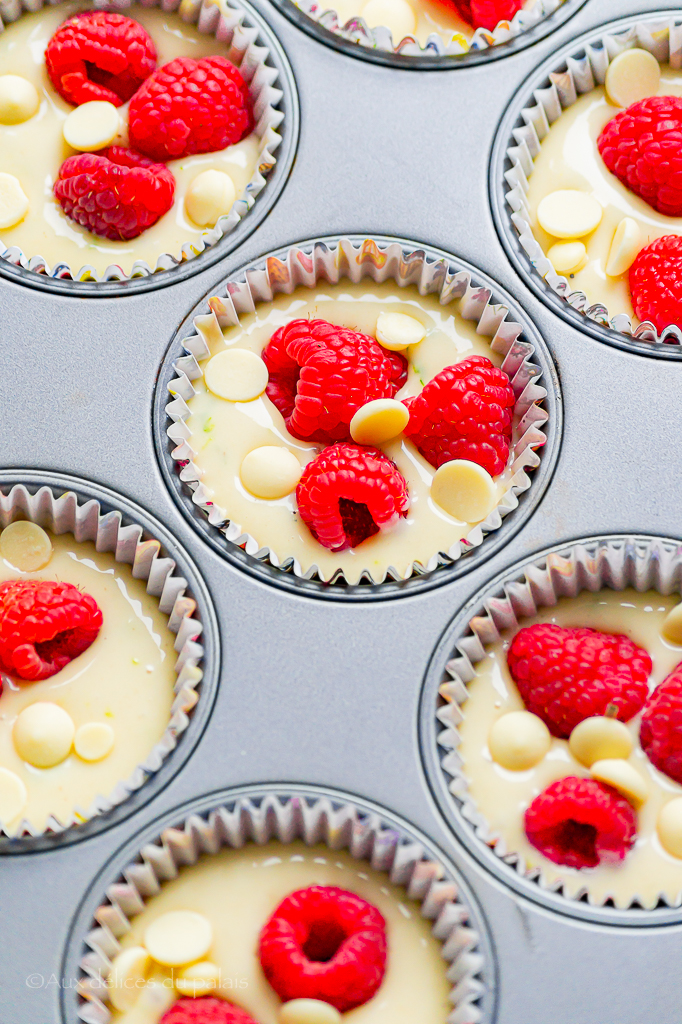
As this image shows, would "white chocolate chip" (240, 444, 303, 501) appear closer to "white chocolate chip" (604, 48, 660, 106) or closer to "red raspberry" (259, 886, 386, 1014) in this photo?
"red raspberry" (259, 886, 386, 1014)

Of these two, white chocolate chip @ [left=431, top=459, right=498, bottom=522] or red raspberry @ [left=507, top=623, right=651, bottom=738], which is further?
white chocolate chip @ [left=431, top=459, right=498, bottom=522]

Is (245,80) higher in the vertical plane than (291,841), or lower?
higher

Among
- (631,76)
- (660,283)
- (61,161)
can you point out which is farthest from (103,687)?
(631,76)

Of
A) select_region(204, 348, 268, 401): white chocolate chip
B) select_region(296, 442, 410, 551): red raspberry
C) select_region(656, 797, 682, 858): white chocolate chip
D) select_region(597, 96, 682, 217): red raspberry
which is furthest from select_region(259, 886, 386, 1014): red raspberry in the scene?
select_region(597, 96, 682, 217): red raspberry

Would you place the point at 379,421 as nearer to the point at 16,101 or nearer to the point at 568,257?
the point at 568,257

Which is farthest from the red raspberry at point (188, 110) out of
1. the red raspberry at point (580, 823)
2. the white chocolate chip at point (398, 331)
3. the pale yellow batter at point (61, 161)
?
the red raspberry at point (580, 823)

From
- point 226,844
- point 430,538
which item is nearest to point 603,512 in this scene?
point 430,538
